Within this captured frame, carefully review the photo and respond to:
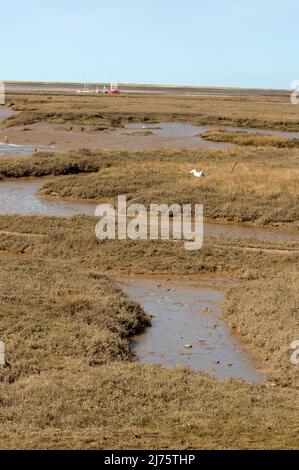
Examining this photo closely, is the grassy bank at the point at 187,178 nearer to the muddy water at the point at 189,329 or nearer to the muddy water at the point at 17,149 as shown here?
the muddy water at the point at 17,149

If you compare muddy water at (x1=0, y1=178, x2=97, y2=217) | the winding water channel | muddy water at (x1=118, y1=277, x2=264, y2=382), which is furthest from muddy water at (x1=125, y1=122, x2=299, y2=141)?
muddy water at (x1=118, y1=277, x2=264, y2=382)

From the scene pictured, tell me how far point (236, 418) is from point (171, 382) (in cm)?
180

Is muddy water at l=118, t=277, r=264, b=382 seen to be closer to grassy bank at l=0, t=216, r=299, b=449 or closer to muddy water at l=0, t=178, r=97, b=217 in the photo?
grassy bank at l=0, t=216, r=299, b=449

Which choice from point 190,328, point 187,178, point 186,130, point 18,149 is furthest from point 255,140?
point 190,328

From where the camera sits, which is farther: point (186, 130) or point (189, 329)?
point (186, 130)

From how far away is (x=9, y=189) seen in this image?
35469mm

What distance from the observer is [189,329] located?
653 inches

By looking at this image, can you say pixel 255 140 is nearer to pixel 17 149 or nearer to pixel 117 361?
pixel 17 149

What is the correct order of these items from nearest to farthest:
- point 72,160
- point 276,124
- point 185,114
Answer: point 72,160
point 276,124
point 185,114

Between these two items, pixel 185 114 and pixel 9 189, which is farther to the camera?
pixel 185 114

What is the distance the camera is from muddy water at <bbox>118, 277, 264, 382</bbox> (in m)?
14.4

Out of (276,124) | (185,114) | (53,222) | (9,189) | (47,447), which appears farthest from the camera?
(185,114)

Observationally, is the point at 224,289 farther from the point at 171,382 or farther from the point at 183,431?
the point at 183,431

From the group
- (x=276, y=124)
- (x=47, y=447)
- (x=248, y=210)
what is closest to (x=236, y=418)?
(x=47, y=447)
